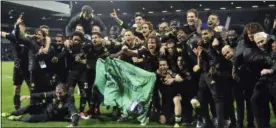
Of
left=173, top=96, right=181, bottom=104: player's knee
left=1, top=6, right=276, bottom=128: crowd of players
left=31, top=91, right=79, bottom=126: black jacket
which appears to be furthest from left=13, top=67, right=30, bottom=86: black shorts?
left=173, top=96, right=181, bottom=104: player's knee

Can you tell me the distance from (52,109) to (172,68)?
105 inches

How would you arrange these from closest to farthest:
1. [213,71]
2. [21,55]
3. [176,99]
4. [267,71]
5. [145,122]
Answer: [267,71], [213,71], [176,99], [145,122], [21,55]

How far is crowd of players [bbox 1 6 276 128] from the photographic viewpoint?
6910 mm

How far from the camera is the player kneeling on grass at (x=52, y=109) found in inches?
337

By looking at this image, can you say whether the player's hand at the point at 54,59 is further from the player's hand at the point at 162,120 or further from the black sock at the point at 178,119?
the black sock at the point at 178,119

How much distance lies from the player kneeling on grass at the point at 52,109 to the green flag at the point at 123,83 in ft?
2.47

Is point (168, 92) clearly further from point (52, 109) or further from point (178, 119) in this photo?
point (52, 109)

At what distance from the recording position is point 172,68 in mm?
8258

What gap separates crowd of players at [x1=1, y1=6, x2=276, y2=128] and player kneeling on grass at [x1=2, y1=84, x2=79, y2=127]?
0.07 ft

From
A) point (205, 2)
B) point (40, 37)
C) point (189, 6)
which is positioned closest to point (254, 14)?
point (205, 2)

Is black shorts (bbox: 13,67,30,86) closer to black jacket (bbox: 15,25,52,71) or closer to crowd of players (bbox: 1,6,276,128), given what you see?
crowd of players (bbox: 1,6,276,128)

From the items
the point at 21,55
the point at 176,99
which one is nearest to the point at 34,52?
the point at 21,55

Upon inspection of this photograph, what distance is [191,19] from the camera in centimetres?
809

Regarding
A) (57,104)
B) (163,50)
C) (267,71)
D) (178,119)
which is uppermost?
(163,50)
